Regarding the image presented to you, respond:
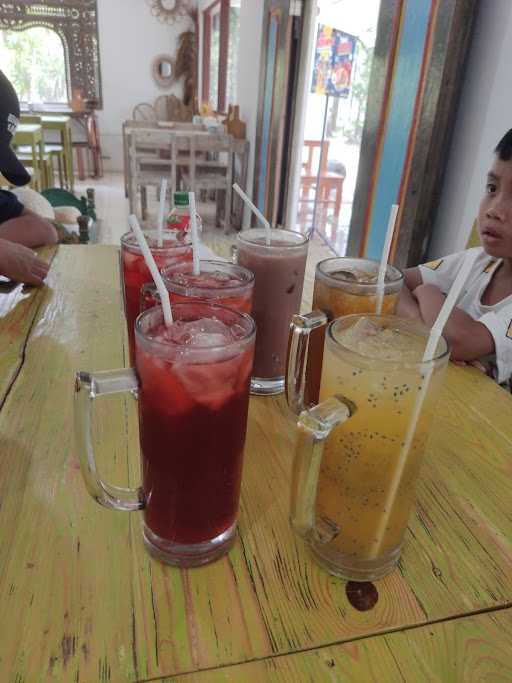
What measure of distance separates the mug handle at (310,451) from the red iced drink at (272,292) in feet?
1.16

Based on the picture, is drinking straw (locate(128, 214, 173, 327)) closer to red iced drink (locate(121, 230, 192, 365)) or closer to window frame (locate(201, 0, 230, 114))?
red iced drink (locate(121, 230, 192, 365))

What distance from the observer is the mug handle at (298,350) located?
0.64m

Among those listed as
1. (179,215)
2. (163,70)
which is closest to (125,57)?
(163,70)

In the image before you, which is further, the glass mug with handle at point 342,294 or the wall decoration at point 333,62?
the wall decoration at point 333,62

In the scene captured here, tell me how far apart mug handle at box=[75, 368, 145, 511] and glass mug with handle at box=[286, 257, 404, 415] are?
0.24 metres

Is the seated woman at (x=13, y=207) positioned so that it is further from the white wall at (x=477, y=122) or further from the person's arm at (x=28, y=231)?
the white wall at (x=477, y=122)

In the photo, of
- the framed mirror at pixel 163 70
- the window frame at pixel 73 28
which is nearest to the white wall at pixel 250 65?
the framed mirror at pixel 163 70

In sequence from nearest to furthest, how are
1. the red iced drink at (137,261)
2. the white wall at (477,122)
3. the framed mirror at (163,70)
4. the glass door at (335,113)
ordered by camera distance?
the red iced drink at (137,261)
the white wall at (477,122)
the glass door at (335,113)
the framed mirror at (163,70)

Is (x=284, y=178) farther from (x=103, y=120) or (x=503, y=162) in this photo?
(x=103, y=120)

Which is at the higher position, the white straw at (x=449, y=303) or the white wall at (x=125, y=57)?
the white wall at (x=125, y=57)

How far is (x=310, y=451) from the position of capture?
0.47m

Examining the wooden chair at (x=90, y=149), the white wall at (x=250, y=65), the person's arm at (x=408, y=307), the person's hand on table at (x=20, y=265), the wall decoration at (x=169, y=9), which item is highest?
the wall decoration at (x=169, y=9)

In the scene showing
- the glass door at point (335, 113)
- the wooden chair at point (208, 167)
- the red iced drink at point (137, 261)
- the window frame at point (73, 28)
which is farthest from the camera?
the window frame at point (73, 28)

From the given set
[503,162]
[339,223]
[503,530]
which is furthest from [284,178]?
[503,530]
